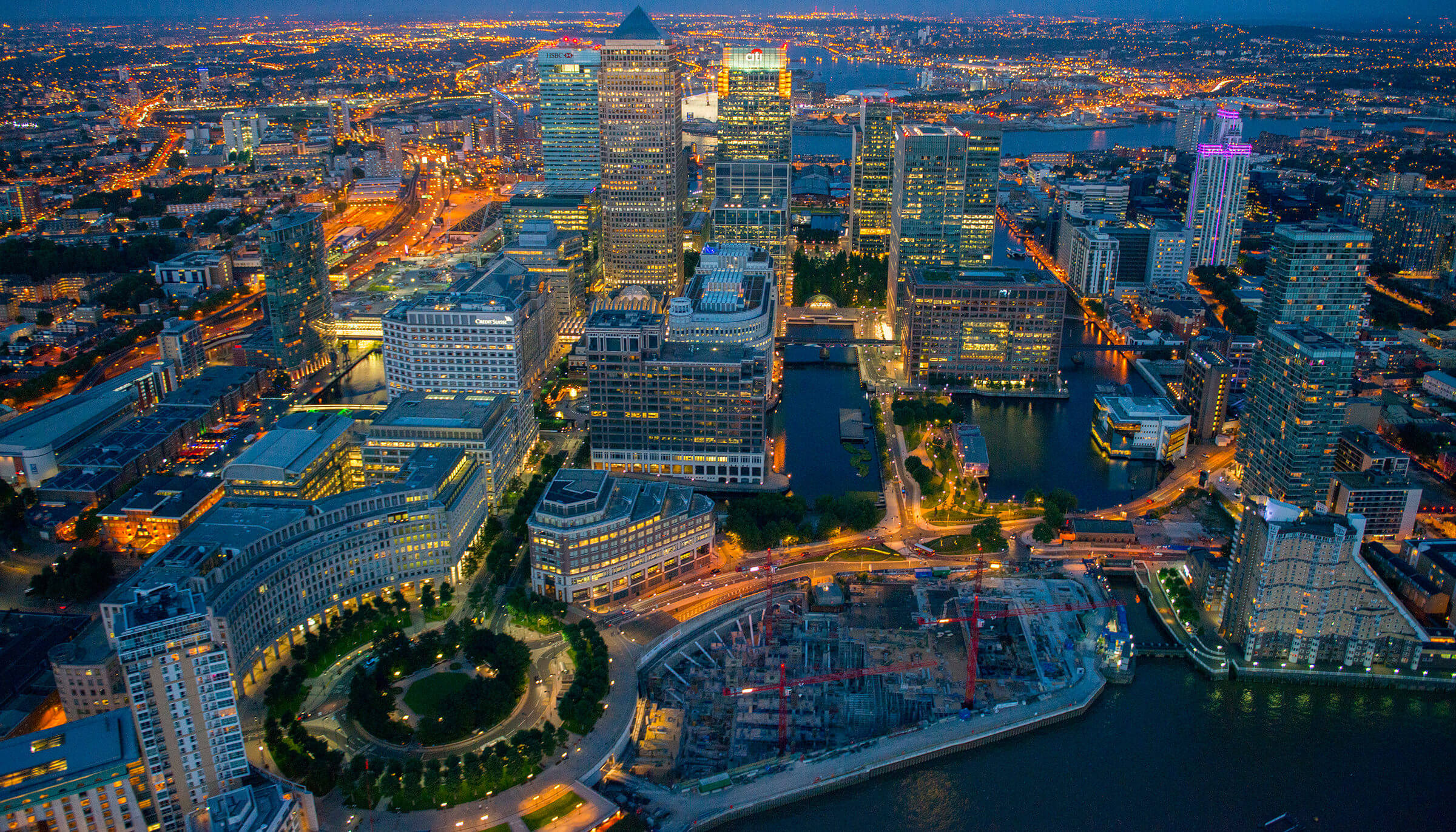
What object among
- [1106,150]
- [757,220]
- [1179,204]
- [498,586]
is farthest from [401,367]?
[1106,150]

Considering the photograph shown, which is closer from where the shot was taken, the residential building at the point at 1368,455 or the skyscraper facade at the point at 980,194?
the residential building at the point at 1368,455

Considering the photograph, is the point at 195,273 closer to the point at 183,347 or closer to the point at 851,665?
the point at 183,347

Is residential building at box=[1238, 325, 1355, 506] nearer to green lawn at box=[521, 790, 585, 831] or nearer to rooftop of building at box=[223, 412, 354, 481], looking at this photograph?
green lawn at box=[521, 790, 585, 831]

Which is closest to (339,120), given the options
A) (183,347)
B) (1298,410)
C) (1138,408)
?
(183,347)

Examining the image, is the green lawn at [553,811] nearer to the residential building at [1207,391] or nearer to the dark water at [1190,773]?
the dark water at [1190,773]

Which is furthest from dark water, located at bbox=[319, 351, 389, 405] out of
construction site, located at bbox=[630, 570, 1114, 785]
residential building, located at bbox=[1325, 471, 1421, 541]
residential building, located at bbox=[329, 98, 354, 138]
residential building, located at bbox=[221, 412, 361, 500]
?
residential building, located at bbox=[329, 98, 354, 138]

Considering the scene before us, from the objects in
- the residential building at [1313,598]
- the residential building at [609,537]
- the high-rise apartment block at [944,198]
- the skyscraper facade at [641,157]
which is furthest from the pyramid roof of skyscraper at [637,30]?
the residential building at [1313,598]
